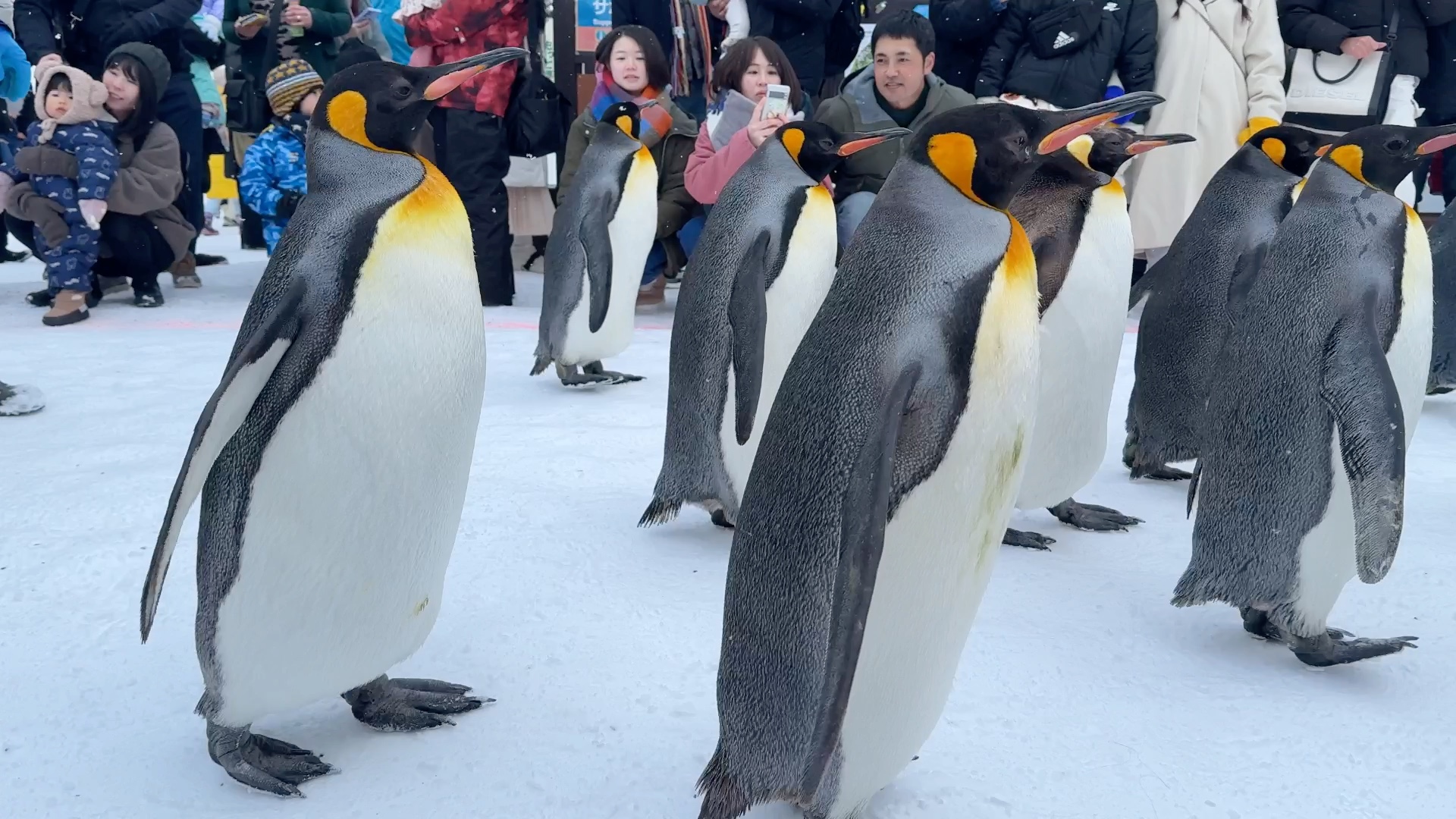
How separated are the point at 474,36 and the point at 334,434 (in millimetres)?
4491

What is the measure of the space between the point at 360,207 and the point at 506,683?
2.47 feet

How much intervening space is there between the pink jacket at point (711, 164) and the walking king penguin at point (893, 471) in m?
2.98

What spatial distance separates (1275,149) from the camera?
2.56 meters

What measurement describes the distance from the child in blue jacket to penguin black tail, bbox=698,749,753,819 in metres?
4.94

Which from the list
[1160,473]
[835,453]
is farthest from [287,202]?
[835,453]

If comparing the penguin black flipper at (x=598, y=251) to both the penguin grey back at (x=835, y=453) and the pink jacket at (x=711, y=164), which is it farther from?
the penguin grey back at (x=835, y=453)

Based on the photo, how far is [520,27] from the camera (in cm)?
562

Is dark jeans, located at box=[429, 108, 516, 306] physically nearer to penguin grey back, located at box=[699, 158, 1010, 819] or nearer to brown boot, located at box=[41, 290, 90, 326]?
→ brown boot, located at box=[41, 290, 90, 326]

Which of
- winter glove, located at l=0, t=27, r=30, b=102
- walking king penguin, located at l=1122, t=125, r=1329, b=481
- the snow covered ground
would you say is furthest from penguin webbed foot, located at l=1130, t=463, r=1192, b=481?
winter glove, located at l=0, t=27, r=30, b=102

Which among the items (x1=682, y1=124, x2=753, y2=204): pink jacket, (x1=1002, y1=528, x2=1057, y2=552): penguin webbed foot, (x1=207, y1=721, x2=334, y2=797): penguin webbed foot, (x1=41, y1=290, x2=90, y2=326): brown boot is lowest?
(x1=41, y1=290, x2=90, y2=326): brown boot

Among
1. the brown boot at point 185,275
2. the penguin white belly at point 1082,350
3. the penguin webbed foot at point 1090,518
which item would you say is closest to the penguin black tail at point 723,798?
the penguin white belly at point 1082,350

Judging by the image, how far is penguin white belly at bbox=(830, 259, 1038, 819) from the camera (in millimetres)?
1269

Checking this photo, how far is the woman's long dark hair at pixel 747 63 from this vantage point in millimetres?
4730

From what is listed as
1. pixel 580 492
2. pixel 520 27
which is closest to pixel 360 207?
pixel 580 492
